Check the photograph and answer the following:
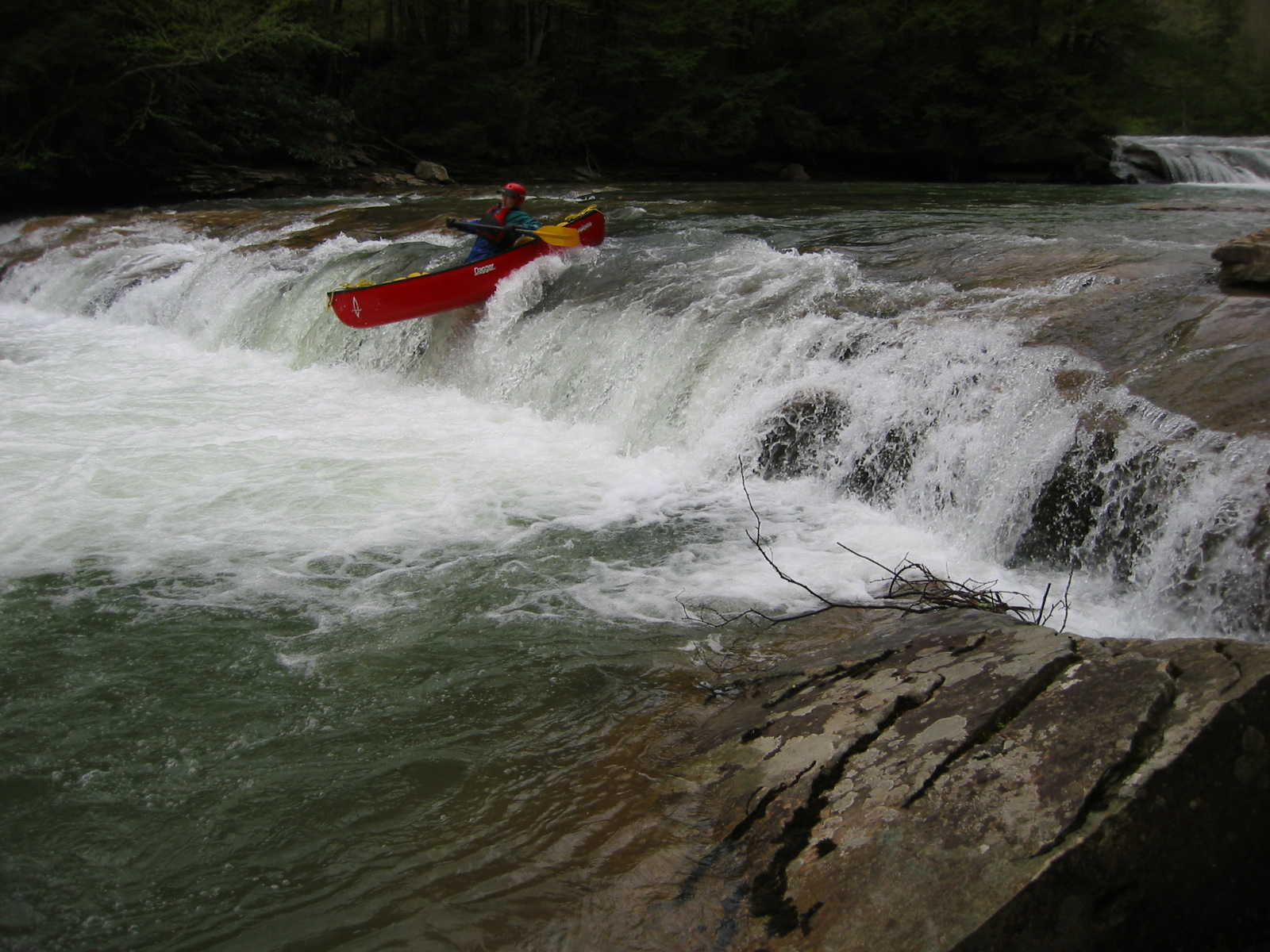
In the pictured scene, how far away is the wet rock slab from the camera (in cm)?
199

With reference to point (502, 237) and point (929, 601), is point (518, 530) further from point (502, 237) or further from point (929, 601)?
point (502, 237)

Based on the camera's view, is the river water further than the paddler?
No

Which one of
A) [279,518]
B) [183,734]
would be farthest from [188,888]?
[279,518]

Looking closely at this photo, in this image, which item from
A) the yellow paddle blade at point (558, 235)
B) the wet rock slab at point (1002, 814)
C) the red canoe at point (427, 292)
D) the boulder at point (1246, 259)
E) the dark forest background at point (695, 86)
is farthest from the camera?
the dark forest background at point (695, 86)

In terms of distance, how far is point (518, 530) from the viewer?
522 cm

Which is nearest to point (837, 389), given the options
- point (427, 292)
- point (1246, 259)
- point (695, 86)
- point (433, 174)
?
point (1246, 259)

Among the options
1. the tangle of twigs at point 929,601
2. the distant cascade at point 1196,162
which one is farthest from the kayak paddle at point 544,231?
the distant cascade at point 1196,162

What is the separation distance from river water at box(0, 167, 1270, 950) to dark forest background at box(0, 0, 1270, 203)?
41.1ft

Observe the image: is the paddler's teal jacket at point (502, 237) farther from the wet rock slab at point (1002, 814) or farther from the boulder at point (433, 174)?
the boulder at point (433, 174)

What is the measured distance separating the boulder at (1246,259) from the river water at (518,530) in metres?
0.17

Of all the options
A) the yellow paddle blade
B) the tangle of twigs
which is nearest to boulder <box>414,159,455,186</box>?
the yellow paddle blade

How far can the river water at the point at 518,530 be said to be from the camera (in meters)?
2.75

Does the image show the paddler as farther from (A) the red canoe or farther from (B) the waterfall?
(B) the waterfall

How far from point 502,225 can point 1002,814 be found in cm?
730
